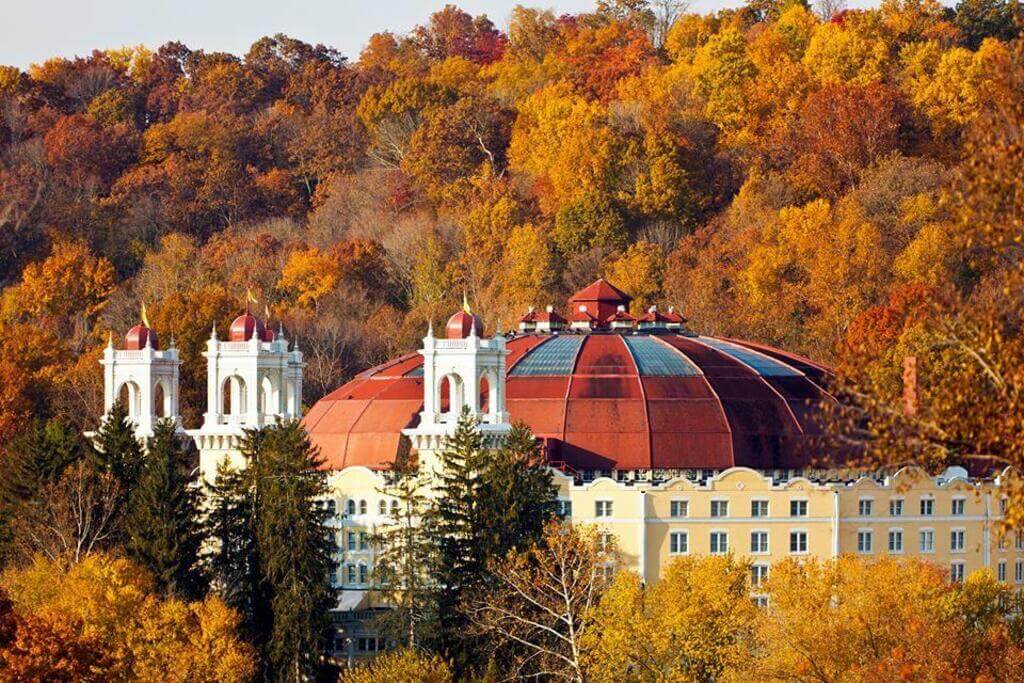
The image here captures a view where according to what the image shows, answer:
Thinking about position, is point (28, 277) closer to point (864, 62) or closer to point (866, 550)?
point (864, 62)

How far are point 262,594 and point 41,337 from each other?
Answer: 54.7 meters

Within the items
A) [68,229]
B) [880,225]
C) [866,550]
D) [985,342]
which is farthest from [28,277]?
[985,342]

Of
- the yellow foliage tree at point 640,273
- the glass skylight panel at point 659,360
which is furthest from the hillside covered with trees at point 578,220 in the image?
the glass skylight panel at point 659,360

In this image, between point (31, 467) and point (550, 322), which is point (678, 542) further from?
point (31, 467)

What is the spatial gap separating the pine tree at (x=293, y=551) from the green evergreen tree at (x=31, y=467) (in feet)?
29.3

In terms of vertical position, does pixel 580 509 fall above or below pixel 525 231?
below

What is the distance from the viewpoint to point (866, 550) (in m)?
105

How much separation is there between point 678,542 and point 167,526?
19.5 meters

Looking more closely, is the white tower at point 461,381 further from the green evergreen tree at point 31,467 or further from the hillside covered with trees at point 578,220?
the hillside covered with trees at point 578,220

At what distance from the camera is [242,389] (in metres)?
112

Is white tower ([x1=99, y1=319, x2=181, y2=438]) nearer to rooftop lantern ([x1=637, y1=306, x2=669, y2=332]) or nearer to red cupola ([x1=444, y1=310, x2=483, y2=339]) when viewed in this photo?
red cupola ([x1=444, y1=310, x2=483, y2=339])

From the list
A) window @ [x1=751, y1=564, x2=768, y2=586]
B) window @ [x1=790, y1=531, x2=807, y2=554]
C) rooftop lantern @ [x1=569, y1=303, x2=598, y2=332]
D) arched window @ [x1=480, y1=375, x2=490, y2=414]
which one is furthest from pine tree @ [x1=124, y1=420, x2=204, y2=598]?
rooftop lantern @ [x1=569, y1=303, x2=598, y2=332]

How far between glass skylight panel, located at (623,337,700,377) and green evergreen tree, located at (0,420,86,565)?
892 inches

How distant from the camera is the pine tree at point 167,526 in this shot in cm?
9488
